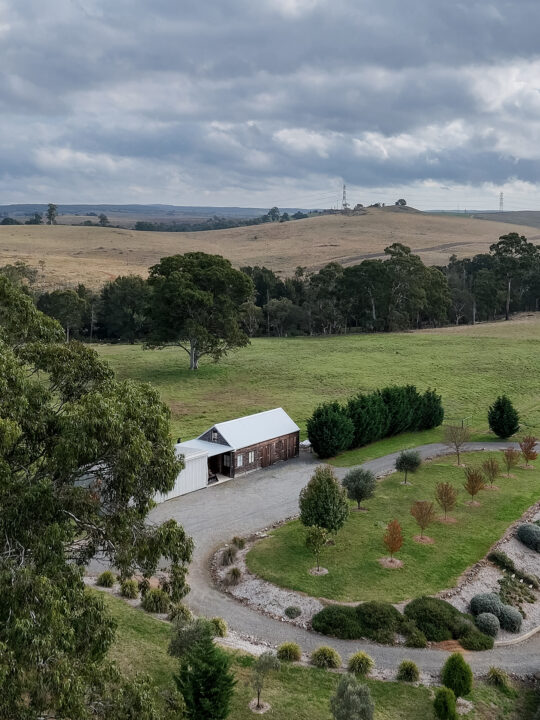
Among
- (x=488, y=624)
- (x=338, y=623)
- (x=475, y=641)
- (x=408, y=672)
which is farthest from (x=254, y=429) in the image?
(x=408, y=672)

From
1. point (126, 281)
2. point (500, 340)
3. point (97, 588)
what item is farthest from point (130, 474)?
point (126, 281)

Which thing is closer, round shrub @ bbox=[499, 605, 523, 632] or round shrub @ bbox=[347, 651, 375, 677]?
round shrub @ bbox=[347, 651, 375, 677]

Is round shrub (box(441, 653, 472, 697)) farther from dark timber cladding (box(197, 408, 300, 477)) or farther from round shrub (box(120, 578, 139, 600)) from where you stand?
dark timber cladding (box(197, 408, 300, 477))

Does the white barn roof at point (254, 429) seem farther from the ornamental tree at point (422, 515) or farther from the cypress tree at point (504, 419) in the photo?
the cypress tree at point (504, 419)

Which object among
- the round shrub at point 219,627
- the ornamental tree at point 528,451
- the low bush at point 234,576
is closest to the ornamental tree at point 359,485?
the low bush at point 234,576

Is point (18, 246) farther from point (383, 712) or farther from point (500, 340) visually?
point (383, 712)

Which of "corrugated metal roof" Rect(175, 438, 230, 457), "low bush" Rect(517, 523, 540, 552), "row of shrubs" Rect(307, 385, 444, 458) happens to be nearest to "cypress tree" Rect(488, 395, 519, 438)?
"row of shrubs" Rect(307, 385, 444, 458)
